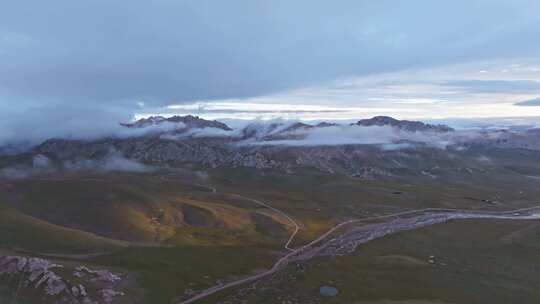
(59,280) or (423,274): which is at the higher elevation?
(59,280)

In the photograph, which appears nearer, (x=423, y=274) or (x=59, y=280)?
(x=59, y=280)

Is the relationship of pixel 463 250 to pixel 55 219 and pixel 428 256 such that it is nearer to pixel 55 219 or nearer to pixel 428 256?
pixel 428 256

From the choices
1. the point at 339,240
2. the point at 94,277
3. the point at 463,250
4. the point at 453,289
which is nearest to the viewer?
the point at 94,277

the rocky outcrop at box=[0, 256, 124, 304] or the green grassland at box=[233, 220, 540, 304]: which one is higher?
the rocky outcrop at box=[0, 256, 124, 304]

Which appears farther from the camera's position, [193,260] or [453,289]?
[193,260]

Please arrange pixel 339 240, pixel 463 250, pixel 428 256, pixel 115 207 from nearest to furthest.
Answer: pixel 428 256, pixel 463 250, pixel 339 240, pixel 115 207

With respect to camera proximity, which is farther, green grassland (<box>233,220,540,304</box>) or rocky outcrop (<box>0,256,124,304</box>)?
green grassland (<box>233,220,540,304</box>)

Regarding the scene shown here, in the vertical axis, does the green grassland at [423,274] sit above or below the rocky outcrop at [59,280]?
below

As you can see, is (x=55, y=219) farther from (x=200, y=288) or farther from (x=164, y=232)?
(x=200, y=288)

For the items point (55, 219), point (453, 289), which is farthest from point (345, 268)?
point (55, 219)

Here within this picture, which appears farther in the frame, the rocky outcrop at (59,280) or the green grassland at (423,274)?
the green grassland at (423,274)
